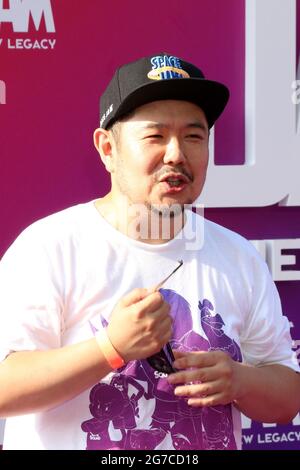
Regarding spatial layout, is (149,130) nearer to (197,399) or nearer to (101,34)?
(197,399)

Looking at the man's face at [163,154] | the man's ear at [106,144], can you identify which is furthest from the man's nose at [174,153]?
the man's ear at [106,144]

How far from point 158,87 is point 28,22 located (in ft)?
2.91

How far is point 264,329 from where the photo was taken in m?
1.32

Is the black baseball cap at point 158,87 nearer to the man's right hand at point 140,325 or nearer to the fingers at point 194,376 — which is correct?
the man's right hand at point 140,325

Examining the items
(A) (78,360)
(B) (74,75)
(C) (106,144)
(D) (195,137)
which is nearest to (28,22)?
(B) (74,75)

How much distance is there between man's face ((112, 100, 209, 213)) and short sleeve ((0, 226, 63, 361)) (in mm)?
194

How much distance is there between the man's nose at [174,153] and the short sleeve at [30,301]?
0.82 ft

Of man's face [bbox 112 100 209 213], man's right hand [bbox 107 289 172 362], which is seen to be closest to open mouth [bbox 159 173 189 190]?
man's face [bbox 112 100 209 213]

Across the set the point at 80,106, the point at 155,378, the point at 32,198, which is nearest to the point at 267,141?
the point at 80,106

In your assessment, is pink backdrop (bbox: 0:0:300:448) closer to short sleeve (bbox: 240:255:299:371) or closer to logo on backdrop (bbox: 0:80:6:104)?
logo on backdrop (bbox: 0:80:6:104)

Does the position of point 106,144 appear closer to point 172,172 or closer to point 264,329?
point 172,172

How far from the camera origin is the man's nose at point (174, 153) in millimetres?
1198

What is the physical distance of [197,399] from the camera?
3.85 feet

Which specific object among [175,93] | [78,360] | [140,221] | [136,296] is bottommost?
[78,360]
